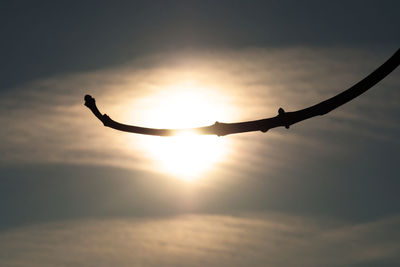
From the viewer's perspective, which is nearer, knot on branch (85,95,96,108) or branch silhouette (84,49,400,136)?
branch silhouette (84,49,400,136)

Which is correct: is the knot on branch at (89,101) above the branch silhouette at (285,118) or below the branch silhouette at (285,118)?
above

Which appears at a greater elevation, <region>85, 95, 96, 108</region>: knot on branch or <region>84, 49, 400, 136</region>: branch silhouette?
<region>85, 95, 96, 108</region>: knot on branch

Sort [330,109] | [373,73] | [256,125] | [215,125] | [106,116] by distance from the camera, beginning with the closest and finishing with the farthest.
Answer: [373,73]
[330,109]
[256,125]
[215,125]
[106,116]

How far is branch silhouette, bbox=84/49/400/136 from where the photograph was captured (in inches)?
130

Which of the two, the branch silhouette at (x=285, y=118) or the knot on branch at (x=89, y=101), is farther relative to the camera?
the knot on branch at (x=89, y=101)

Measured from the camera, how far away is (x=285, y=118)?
4.18 m

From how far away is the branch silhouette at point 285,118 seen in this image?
3293 mm

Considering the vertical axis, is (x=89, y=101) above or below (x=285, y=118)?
above

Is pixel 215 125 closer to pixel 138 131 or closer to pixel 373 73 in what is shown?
pixel 138 131

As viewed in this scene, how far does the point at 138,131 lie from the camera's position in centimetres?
405

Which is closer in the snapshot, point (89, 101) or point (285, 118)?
point (285, 118)

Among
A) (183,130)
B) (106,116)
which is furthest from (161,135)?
(106,116)

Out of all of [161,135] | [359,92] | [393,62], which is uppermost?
[393,62]

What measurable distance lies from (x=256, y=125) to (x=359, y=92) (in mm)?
1008
